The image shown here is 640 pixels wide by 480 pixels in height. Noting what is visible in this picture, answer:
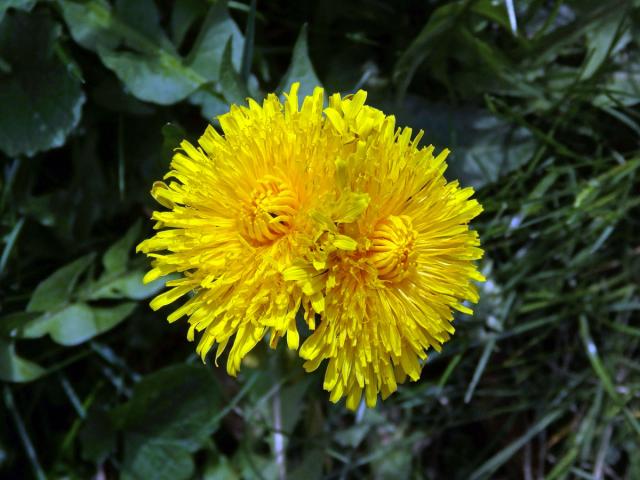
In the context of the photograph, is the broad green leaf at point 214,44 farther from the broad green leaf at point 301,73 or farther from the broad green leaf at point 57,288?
the broad green leaf at point 57,288

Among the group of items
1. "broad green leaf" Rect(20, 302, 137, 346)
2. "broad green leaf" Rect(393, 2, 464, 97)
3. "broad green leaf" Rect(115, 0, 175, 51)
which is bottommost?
"broad green leaf" Rect(20, 302, 137, 346)

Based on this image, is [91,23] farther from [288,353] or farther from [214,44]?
[288,353]

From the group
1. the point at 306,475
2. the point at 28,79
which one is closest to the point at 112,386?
the point at 306,475

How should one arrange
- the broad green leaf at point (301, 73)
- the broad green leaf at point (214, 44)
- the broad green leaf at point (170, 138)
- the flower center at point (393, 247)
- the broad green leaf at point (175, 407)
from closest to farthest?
the flower center at point (393, 247) < the broad green leaf at point (170, 138) < the broad green leaf at point (301, 73) < the broad green leaf at point (214, 44) < the broad green leaf at point (175, 407)

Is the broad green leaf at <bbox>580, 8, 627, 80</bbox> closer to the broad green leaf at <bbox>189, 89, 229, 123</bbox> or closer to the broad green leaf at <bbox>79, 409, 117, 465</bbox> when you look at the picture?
the broad green leaf at <bbox>189, 89, 229, 123</bbox>

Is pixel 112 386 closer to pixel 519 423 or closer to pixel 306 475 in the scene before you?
pixel 306 475

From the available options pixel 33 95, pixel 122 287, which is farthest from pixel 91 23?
pixel 122 287

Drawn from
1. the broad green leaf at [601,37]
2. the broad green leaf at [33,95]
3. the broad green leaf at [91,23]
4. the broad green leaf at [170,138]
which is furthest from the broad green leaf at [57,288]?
the broad green leaf at [601,37]

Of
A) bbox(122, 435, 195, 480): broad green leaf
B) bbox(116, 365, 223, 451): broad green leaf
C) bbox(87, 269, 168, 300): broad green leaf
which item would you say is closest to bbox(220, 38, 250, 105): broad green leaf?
bbox(87, 269, 168, 300): broad green leaf
